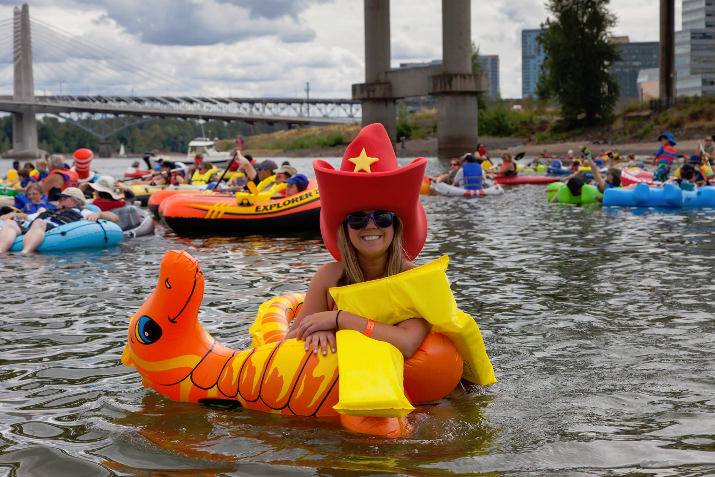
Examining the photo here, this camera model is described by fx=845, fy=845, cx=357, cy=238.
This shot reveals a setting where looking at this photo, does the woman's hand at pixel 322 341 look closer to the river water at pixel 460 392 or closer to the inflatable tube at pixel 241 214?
the river water at pixel 460 392

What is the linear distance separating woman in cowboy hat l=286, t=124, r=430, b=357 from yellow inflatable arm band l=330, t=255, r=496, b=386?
0.06 m

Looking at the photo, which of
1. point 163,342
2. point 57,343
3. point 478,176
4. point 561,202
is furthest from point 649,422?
point 478,176

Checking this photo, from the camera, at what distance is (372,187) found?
406 centimetres

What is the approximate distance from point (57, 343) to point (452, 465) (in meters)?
3.67

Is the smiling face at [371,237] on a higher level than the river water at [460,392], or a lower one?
higher

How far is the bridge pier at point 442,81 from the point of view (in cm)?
5550

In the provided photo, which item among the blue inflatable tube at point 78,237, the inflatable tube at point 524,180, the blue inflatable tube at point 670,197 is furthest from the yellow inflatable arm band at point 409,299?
the inflatable tube at point 524,180

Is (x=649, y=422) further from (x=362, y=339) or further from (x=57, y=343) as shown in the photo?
(x=57, y=343)

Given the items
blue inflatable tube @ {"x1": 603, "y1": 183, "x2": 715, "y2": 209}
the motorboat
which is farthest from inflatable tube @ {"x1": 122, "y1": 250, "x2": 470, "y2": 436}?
the motorboat

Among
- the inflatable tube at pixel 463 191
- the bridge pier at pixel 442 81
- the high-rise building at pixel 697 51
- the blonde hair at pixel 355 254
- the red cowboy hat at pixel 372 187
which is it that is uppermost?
the high-rise building at pixel 697 51

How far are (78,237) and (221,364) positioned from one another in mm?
8176

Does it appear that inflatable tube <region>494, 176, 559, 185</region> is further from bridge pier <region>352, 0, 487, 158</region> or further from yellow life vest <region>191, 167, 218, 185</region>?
bridge pier <region>352, 0, 487, 158</region>

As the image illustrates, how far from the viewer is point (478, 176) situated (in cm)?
2153

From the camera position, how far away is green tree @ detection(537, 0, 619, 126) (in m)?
58.1
